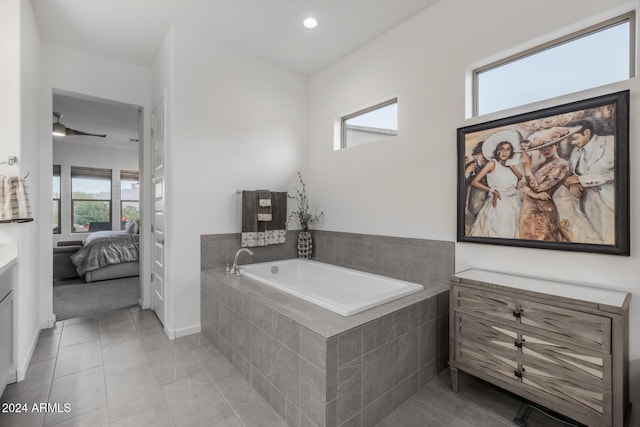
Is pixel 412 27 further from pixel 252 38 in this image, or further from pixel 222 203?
pixel 222 203

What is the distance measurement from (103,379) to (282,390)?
4.59ft

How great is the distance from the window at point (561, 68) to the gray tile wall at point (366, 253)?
3.93ft

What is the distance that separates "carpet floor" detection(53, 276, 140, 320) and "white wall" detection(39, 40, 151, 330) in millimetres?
472

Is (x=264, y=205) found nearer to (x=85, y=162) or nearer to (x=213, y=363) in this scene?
(x=213, y=363)

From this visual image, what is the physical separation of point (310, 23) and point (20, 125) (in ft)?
8.03

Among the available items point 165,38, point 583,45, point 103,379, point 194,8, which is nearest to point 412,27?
point 583,45

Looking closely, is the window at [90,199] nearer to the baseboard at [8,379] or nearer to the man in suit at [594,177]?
the baseboard at [8,379]

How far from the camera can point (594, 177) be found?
175 centimetres

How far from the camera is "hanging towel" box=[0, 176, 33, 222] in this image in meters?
2.00

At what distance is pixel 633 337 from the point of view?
1.64 metres

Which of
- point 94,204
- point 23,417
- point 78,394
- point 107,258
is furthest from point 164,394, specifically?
point 94,204

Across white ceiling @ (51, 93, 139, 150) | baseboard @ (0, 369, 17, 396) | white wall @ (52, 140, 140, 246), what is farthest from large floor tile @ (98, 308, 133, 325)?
white wall @ (52, 140, 140, 246)

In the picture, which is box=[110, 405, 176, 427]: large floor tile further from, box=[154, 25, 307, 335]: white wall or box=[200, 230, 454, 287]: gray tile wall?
box=[200, 230, 454, 287]: gray tile wall

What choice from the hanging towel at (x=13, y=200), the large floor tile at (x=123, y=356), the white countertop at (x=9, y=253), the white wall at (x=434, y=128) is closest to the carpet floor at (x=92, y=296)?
the large floor tile at (x=123, y=356)
